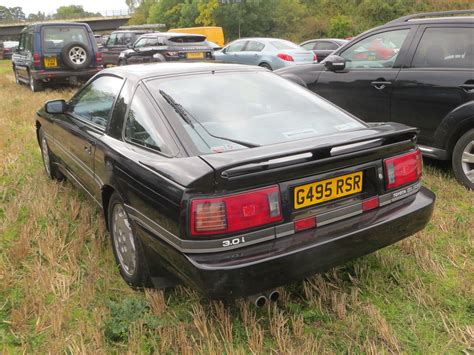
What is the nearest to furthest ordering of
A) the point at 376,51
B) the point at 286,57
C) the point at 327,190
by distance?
the point at 327,190
the point at 376,51
the point at 286,57

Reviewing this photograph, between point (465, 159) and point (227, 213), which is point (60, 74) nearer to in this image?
point (465, 159)

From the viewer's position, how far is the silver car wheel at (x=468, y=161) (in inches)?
172

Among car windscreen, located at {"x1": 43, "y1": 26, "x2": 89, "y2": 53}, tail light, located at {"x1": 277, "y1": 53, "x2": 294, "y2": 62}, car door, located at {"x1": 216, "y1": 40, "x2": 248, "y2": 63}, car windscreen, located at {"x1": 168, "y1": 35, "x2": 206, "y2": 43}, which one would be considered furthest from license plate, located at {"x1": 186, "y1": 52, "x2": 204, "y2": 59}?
car windscreen, located at {"x1": 43, "y1": 26, "x2": 89, "y2": 53}

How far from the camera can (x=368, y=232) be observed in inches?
98.6

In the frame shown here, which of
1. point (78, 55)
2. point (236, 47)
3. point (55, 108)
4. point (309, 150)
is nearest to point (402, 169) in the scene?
point (309, 150)

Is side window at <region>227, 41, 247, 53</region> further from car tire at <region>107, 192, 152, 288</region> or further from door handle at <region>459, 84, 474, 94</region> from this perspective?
car tire at <region>107, 192, 152, 288</region>

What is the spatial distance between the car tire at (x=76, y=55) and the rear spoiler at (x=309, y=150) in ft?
32.1

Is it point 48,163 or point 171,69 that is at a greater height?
point 171,69

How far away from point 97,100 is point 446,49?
3450 millimetres

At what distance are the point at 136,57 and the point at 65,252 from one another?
11964 mm

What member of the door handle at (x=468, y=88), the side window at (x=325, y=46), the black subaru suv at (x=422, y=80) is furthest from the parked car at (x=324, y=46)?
the door handle at (x=468, y=88)

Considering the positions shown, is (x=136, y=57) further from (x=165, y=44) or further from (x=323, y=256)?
(x=323, y=256)

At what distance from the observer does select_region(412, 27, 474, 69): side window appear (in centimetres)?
448

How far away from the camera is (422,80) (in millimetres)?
4715
